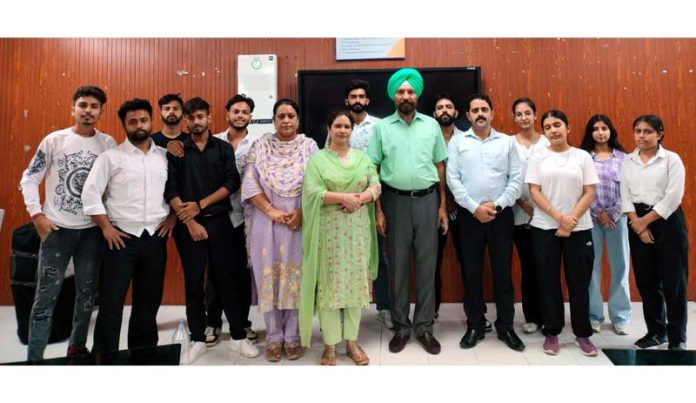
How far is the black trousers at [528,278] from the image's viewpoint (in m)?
2.96

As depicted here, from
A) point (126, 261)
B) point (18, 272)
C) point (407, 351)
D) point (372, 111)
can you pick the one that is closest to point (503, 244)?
point (407, 351)

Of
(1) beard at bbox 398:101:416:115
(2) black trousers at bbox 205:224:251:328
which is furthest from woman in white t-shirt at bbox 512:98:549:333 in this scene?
(2) black trousers at bbox 205:224:251:328

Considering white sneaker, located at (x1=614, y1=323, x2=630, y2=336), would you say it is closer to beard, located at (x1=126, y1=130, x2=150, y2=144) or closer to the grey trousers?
the grey trousers

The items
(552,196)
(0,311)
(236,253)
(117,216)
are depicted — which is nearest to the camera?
(117,216)

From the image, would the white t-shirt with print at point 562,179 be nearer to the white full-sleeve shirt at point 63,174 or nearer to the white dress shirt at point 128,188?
the white dress shirt at point 128,188

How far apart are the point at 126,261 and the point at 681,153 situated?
4.29 meters

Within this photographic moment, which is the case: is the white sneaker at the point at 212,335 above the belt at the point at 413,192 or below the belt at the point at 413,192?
below

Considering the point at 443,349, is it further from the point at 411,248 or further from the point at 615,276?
the point at 615,276

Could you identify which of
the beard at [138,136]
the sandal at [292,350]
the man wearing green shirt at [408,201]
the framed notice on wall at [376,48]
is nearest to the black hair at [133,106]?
the beard at [138,136]

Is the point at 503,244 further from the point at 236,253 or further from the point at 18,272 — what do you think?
the point at 18,272

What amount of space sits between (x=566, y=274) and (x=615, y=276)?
2.35 feet

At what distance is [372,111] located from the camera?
3.68 m

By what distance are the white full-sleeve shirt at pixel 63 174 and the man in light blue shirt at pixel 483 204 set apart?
2.09 meters

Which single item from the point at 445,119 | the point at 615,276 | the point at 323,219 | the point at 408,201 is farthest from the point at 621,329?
the point at 323,219
